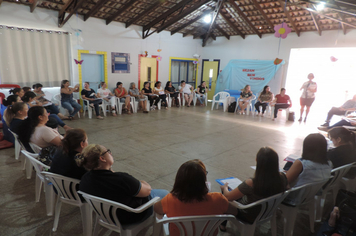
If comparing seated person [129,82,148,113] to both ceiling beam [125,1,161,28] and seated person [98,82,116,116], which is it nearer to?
seated person [98,82,116,116]

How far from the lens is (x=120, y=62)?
805 cm

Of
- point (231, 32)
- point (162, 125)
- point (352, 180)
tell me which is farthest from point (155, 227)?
point (231, 32)

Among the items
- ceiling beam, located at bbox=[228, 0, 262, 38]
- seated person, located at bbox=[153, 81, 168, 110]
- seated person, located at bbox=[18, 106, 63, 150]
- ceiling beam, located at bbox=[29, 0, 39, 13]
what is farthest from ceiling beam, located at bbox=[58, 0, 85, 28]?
ceiling beam, located at bbox=[228, 0, 262, 38]

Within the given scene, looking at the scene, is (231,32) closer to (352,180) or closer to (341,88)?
(341,88)

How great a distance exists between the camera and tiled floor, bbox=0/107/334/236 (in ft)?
7.14

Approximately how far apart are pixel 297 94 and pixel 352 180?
8.38m

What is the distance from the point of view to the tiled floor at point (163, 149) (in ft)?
7.14

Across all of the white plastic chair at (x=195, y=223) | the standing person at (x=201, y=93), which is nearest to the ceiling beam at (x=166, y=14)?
the standing person at (x=201, y=93)

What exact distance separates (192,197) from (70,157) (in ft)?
3.41

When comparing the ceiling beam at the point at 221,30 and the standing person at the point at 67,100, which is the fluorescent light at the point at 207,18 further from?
the standing person at the point at 67,100

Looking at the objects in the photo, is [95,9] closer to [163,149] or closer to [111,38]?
[111,38]

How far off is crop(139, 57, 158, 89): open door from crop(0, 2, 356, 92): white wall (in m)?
0.23

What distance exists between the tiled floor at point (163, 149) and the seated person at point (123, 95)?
1.33ft

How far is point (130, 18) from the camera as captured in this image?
7.73 m
